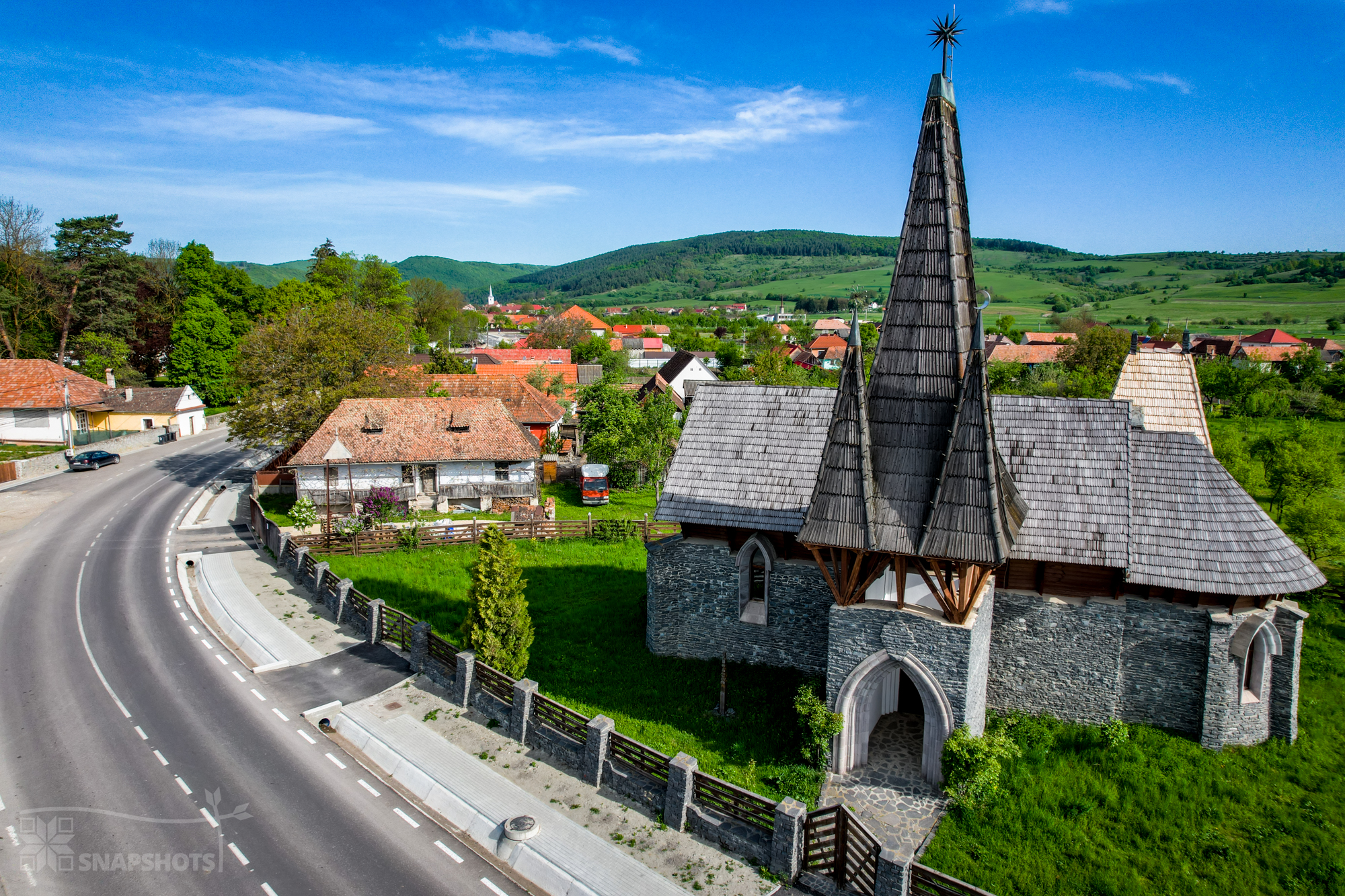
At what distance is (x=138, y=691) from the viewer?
1873 cm

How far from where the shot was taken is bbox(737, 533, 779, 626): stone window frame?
18.9m

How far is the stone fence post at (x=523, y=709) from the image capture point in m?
16.5

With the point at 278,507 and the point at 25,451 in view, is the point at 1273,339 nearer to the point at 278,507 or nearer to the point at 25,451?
the point at 278,507

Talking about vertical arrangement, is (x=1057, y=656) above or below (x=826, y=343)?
below

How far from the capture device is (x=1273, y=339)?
10081cm

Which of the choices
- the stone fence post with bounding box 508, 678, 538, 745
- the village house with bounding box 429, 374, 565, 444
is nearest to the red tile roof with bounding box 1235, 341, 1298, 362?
the village house with bounding box 429, 374, 565, 444

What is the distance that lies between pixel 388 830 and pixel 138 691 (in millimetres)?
9877

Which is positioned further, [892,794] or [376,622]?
[376,622]

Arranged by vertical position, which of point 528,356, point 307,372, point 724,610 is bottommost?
point 724,610

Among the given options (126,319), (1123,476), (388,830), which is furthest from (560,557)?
(126,319)

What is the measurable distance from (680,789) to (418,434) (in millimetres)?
28784

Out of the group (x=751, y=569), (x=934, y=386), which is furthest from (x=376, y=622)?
(x=934, y=386)

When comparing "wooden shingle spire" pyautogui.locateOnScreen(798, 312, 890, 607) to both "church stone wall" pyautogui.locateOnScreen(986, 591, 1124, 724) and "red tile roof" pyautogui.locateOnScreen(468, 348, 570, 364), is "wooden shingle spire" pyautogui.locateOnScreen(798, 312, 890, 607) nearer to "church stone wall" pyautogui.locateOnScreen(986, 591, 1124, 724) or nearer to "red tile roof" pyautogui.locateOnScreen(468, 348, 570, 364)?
"church stone wall" pyautogui.locateOnScreen(986, 591, 1124, 724)

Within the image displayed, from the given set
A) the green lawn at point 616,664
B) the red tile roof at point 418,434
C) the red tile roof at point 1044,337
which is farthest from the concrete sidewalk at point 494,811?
the red tile roof at point 1044,337
